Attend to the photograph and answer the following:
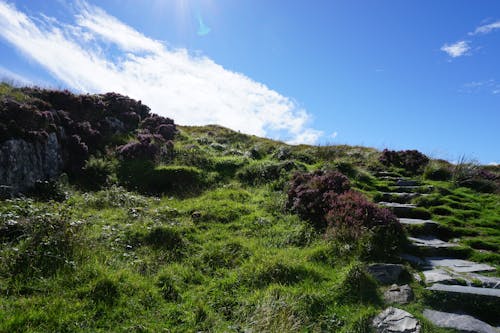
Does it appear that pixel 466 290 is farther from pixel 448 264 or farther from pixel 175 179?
pixel 175 179

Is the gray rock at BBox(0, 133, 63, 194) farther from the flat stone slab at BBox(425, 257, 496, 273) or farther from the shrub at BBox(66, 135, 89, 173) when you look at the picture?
the flat stone slab at BBox(425, 257, 496, 273)

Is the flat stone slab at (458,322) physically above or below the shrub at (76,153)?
below

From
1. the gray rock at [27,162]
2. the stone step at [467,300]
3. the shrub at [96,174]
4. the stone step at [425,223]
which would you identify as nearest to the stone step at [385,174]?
the stone step at [425,223]

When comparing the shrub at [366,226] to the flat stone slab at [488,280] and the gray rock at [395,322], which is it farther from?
the gray rock at [395,322]

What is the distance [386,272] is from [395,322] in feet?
5.46

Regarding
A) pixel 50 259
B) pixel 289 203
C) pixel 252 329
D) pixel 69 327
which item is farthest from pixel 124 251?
pixel 289 203

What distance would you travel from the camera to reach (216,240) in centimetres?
936

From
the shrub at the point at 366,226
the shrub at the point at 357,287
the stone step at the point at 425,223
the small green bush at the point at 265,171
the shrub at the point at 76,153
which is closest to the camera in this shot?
the shrub at the point at 357,287

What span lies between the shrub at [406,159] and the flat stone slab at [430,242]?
9.59m

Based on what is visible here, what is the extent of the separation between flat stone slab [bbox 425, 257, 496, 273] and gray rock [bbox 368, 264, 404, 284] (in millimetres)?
1160

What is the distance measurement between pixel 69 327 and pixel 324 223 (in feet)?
23.3

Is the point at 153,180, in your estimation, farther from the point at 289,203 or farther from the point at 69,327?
the point at 69,327

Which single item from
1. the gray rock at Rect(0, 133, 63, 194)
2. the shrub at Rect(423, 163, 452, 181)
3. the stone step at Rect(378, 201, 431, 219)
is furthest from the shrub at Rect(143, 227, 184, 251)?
the shrub at Rect(423, 163, 452, 181)

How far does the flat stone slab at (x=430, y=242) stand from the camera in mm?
8773
